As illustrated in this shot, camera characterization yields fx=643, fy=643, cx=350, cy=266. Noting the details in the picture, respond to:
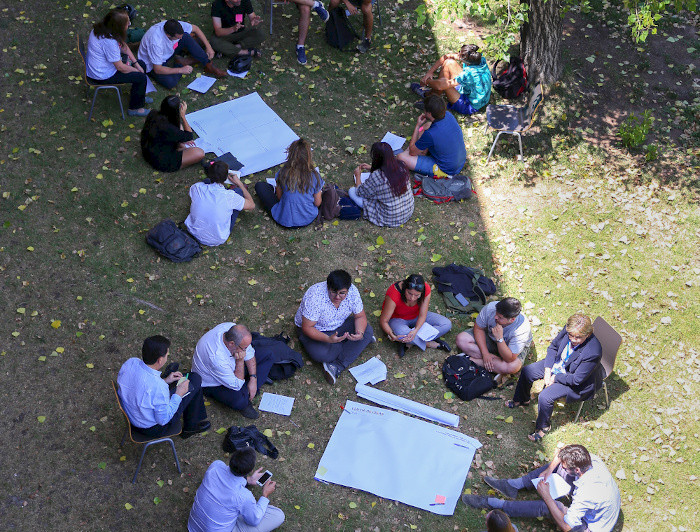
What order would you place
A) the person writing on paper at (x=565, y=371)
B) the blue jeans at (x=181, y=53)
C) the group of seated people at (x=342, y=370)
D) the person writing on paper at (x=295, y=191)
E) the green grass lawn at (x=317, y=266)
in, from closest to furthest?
1. the group of seated people at (x=342, y=370)
2. the green grass lawn at (x=317, y=266)
3. the person writing on paper at (x=565, y=371)
4. the person writing on paper at (x=295, y=191)
5. the blue jeans at (x=181, y=53)

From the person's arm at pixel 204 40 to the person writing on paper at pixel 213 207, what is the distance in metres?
3.16

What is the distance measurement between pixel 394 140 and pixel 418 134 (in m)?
0.58

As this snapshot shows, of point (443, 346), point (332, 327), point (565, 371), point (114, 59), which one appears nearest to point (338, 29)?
point (114, 59)

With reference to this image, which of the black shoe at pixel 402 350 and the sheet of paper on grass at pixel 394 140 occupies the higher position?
the sheet of paper on grass at pixel 394 140

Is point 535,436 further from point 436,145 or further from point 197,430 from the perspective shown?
point 436,145

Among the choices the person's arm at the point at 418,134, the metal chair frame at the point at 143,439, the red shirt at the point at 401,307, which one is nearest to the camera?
the metal chair frame at the point at 143,439

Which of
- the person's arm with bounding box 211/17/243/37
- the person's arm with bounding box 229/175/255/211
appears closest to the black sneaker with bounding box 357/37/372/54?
the person's arm with bounding box 211/17/243/37

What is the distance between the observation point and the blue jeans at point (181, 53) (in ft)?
32.6

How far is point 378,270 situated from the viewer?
8.30 meters

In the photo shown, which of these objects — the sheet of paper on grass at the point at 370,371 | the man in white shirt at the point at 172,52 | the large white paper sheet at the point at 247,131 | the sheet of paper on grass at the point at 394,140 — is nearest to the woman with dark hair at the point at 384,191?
the sheet of paper on grass at the point at 394,140

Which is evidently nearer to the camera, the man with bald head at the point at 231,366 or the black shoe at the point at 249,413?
the man with bald head at the point at 231,366

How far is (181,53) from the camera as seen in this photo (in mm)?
10352

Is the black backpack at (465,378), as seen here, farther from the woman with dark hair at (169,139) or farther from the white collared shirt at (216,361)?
the woman with dark hair at (169,139)

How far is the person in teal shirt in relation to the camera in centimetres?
1016
